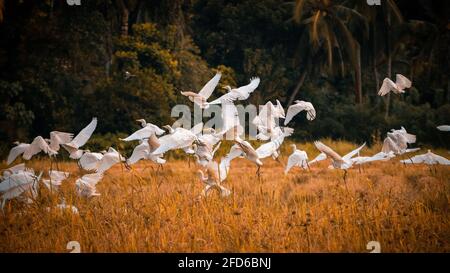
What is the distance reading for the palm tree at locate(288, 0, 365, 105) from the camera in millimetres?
21094

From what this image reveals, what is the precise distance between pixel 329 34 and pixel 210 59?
4.60 m

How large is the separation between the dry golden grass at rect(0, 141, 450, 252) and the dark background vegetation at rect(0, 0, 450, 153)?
7360 millimetres

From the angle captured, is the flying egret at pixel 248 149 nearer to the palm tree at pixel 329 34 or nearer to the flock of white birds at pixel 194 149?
the flock of white birds at pixel 194 149

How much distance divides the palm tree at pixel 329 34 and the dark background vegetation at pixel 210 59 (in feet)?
0.17

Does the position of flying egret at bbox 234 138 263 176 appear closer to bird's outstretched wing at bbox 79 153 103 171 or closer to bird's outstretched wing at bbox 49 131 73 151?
bird's outstretched wing at bbox 79 153 103 171

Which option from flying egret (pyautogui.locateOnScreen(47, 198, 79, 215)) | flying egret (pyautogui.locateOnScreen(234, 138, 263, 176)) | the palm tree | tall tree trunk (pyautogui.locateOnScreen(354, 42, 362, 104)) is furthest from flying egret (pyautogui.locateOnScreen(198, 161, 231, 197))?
tall tree trunk (pyautogui.locateOnScreen(354, 42, 362, 104))

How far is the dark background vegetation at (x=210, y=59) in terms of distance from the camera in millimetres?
15945

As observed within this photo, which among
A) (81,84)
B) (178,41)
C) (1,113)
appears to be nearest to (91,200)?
(1,113)

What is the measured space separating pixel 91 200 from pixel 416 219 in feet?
11.9

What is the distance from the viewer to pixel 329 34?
21.5 m

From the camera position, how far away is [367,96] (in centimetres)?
2467

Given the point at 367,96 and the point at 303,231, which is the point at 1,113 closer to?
the point at 303,231

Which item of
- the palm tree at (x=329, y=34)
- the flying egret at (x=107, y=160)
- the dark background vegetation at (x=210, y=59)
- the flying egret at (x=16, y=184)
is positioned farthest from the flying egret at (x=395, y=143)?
the palm tree at (x=329, y=34)
